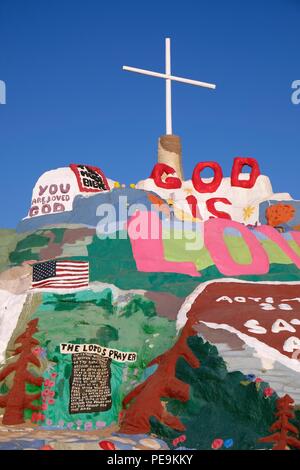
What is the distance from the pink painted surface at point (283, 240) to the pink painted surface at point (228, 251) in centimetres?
86

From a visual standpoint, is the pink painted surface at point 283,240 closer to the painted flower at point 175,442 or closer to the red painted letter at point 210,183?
the red painted letter at point 210,183

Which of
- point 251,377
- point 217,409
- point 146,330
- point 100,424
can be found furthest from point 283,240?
point 100,424

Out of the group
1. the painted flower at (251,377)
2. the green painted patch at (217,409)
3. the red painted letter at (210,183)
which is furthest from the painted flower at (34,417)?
the red painted letter at (210,183)

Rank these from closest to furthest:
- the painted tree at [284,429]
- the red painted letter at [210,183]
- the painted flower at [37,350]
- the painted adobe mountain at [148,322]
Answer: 1. the painted tree at [284,429]
2. the painted adobe mountain at [148,322]
3. the painted flower at [37,350]
4. the red painted letter at [210,183]

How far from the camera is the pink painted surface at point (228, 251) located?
933 inches

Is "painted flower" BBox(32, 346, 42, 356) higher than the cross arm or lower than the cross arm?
lower

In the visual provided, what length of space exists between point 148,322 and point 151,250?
160 inches

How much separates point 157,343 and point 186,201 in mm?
13020

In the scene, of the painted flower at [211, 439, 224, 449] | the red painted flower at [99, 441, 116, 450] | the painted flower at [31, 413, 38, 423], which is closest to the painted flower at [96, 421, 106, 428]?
the painted flower at [31, 413, 38, 423]

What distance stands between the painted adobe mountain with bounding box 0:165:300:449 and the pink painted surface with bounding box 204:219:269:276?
68 mm

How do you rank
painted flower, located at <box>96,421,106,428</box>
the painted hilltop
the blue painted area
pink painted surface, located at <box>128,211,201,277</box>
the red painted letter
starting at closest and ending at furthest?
the painted hilltop
painted flower, located at <box>96,421,106,428</box>
pink painted surface, located at <box>128,211,201,277</box>
the blue painted area
the red painted letter

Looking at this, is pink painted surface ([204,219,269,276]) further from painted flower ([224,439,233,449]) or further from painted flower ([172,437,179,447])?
painted flower ([224,439,233,449])

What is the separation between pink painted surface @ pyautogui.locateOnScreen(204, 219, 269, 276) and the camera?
23703mm

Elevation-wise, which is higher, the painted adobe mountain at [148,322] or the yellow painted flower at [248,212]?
the yellow painted flower at [248,212]
